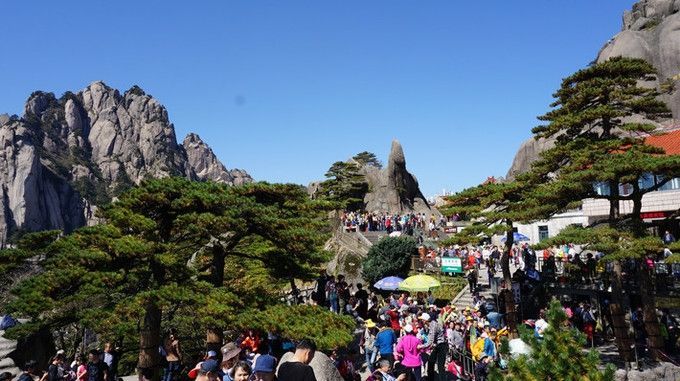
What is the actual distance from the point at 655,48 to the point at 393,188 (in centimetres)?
3109

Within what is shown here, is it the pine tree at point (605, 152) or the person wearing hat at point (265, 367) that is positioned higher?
the pine tree at point (605, 152)

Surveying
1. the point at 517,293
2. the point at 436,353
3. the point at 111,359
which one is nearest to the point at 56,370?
the point at 111,359

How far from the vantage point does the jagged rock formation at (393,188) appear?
5566 cm

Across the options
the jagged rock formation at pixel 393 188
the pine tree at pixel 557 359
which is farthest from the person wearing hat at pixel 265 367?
the jagged rock formation at pixel 393 188

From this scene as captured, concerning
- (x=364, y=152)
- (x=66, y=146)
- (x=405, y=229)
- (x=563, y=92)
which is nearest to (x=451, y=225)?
(x=405, y=229)

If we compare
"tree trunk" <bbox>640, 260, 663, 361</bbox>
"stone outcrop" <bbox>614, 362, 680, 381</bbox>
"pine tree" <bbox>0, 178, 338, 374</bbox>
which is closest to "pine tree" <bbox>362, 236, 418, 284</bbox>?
"tree trunk" <bbox>640, 260, 663, 361</bbox>

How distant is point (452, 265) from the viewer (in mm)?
26172

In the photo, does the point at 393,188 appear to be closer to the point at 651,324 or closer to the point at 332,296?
the point at 332,296

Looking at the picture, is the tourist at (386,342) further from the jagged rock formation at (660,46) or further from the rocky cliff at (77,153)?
the rocky cliff at (77,153)

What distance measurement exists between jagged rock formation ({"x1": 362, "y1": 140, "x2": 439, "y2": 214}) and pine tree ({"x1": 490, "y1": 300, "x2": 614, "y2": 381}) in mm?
49376

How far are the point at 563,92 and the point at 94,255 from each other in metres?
15.3

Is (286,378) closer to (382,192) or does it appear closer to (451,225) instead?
(451,225)

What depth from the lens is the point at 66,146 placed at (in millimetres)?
139625

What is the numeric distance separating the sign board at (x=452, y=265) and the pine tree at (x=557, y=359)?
21121 millimetres
